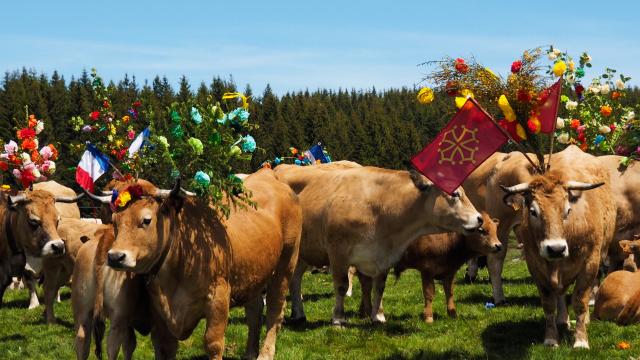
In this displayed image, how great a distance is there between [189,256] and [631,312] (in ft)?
22.8

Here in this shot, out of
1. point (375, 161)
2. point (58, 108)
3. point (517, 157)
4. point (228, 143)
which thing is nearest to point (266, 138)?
point (375, 161)

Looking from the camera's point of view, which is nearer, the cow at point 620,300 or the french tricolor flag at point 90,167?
the french tricolor flag at point 90,167

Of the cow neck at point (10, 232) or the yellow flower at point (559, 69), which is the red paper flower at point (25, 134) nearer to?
the cow neck at point (10, 232)

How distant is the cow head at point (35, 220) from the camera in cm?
1195

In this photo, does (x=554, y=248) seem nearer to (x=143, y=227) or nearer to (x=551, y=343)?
(x=551, y=343)

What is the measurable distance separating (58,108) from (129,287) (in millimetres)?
85609

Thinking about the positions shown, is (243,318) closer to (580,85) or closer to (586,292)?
(586,292)

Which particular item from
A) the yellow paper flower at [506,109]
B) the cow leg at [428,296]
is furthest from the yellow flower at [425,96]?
the cow leg at [428,296]

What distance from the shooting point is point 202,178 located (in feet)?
25.9

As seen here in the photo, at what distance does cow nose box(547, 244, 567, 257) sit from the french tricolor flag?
6083mm

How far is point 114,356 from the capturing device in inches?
314

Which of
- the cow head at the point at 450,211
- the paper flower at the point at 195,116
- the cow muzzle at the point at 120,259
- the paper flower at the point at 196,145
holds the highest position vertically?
the paper flower at the point at 195,116

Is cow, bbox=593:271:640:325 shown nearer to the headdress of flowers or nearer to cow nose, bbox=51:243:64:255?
cow nose, bbox=51:243:64:255

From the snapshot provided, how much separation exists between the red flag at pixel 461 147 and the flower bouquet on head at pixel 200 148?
2653 millimetres
